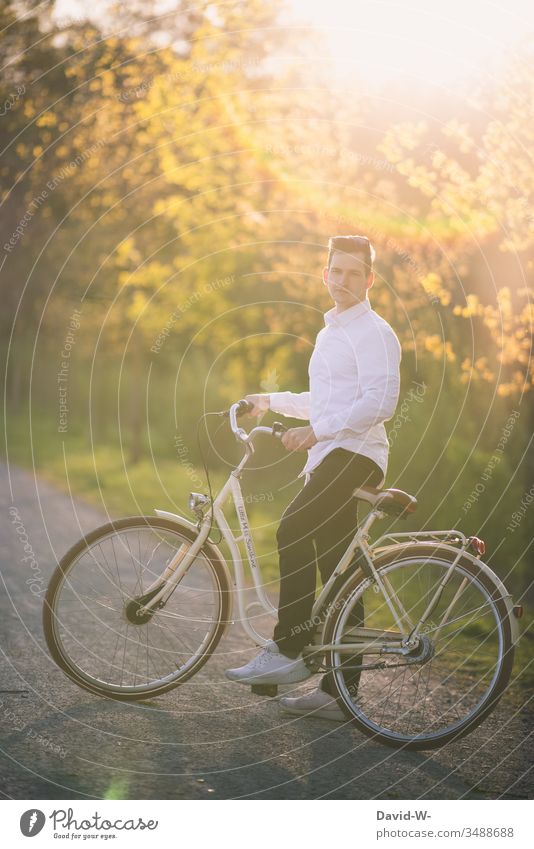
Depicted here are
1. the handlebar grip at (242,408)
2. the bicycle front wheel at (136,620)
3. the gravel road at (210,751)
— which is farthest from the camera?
the handlebar grip at (242,408)

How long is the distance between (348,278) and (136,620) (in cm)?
193

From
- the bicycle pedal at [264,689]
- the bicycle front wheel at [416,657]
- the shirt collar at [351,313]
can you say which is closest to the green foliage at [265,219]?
the shirt collar at [351,313]

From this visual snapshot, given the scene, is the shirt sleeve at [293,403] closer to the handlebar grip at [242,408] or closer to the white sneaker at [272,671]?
the handlebar grip at [242,408]

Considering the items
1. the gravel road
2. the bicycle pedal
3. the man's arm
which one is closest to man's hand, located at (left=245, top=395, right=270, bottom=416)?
the man's arm

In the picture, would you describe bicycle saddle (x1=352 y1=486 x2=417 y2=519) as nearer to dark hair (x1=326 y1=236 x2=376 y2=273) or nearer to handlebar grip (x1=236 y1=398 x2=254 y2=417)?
handlebar grip (x1=236 y1=398 x2=254 y2=417)

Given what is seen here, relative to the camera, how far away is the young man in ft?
14.5

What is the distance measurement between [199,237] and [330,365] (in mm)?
9227

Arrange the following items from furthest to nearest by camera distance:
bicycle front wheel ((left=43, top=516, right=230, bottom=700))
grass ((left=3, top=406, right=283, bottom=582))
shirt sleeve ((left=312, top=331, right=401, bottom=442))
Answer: grass ((left=3, top=406, right=283, bottom=582))
bicycle front wheel ((left=43, top=516, right=230, bottom=700))
shirt sleeve ((left=312, top=331, right=401, bottom=442))

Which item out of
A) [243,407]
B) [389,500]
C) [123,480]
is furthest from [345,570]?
[123,480]

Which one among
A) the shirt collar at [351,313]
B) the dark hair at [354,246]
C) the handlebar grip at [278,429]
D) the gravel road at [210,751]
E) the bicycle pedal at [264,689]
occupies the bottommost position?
the gravel road at [210,751]

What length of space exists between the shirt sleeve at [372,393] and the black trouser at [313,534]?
0.14 meters

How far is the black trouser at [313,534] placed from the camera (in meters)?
4.45
